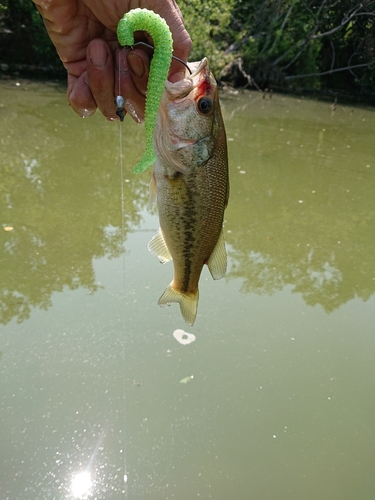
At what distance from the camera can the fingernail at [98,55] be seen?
1.68m

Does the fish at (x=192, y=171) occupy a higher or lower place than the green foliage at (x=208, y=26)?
higher

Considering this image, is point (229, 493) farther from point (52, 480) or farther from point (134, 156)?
point (134, 156)

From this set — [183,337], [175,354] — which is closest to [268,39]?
[183,337]

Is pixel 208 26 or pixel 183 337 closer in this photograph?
pixel 183 337

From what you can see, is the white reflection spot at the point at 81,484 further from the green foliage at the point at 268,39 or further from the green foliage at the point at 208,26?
the green foliage at the point at 208,26

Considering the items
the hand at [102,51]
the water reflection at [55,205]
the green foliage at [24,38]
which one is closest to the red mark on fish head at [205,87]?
the hand at [102,51]

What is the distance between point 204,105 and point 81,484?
5.87 feet

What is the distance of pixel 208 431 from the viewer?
2.45 meters

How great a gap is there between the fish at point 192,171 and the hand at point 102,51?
0.69 ft

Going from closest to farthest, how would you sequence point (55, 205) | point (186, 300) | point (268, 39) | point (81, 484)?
point (186, 300) < point (81, 484) < point (55, 205) < point (268, 39)

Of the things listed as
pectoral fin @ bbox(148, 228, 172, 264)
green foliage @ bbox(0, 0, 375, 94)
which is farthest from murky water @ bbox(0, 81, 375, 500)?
green foliage @ bbox(0, 0, 375, 94)

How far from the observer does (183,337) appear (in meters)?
2.99

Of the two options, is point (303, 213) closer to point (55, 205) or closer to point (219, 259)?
point (55, 205)

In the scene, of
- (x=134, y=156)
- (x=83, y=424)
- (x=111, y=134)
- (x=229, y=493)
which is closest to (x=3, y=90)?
(x=111, y=134)
